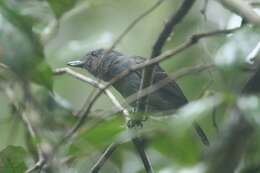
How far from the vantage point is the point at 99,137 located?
1.25 metres

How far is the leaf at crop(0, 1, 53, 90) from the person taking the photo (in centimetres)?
128

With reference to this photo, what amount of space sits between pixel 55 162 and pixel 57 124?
27cm

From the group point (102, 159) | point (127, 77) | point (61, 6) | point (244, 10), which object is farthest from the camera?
point (127, 77)

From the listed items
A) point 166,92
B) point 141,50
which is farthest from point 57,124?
point 141,50

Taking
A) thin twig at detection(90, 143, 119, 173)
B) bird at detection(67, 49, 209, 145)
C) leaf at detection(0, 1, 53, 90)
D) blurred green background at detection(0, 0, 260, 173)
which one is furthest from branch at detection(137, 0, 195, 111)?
bird at detection(67, 49, 209, 145)

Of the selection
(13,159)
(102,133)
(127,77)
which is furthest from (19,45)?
(127,77)

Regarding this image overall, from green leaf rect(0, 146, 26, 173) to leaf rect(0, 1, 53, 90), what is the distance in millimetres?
427

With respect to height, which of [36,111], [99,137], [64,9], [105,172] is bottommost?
[105,172]

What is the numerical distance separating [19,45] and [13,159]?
0.61 metres

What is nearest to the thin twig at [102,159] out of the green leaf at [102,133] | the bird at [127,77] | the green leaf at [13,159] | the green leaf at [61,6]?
the green leaf at [13,159]

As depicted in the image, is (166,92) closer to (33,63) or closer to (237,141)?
(33,63)

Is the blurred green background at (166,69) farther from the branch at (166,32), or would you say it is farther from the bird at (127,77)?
the bird at (127,77)

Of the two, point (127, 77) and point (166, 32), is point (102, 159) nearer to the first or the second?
point (166, 32)

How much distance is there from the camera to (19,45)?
4.27ft
